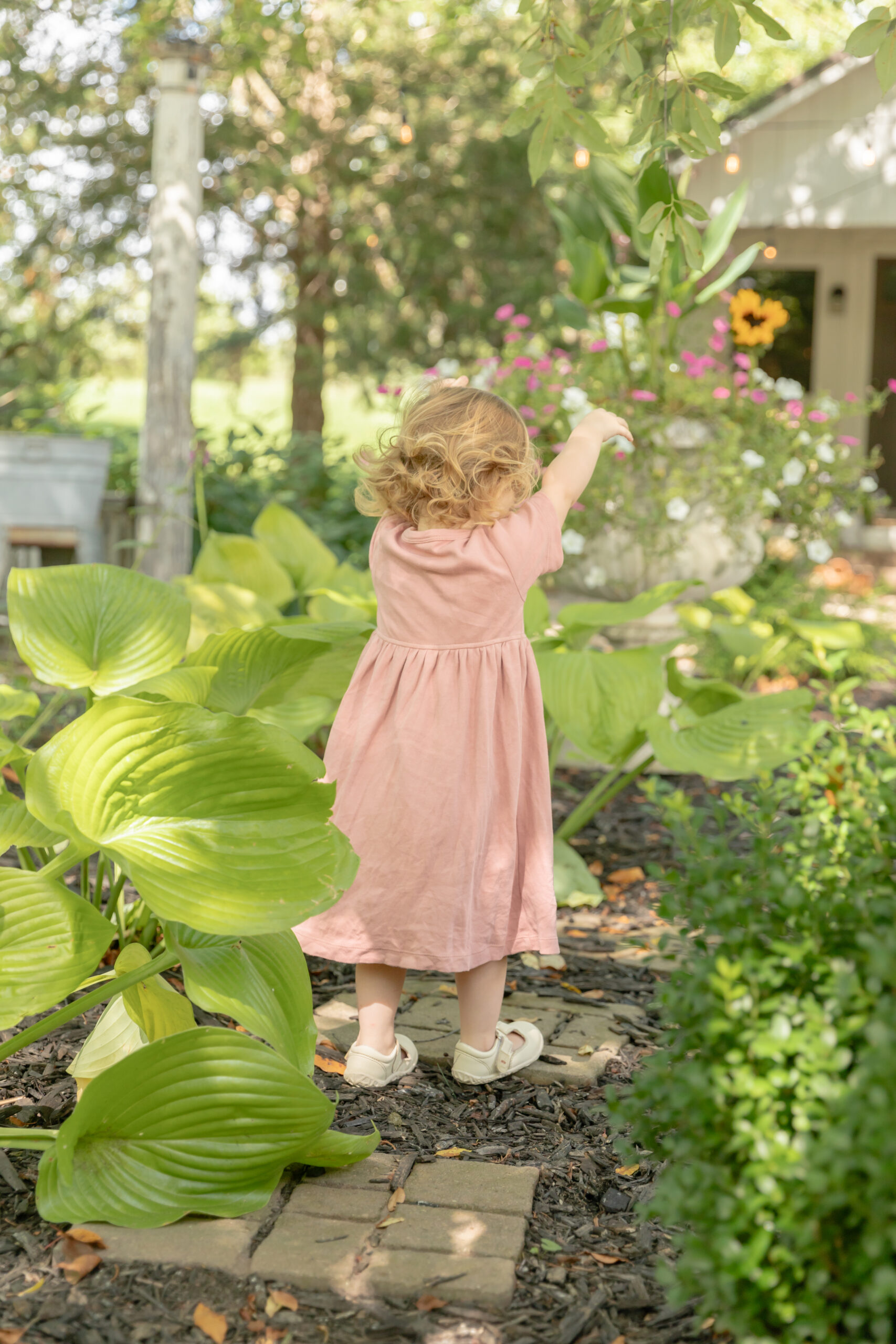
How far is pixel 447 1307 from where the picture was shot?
1.61 metres

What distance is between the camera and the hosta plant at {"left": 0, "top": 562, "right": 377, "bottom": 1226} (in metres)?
1.74

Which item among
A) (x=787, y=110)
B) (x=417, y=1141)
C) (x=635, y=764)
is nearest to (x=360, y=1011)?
(x=417, y=1141)

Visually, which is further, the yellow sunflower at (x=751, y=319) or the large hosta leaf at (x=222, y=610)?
the yellow sunflower at (x=751, y=319)

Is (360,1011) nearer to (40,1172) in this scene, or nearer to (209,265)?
(40,1172)

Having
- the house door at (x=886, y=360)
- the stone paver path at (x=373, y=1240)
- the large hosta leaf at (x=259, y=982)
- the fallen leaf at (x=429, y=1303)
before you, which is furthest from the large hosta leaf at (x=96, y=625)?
the house door at (x=886, y=360)

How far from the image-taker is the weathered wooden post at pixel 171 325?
481 centimetres

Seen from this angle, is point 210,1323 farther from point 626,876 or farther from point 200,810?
point 626,876

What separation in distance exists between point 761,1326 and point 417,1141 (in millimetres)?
830

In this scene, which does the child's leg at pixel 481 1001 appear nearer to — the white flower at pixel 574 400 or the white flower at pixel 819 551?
the white flower at pixel 574 400

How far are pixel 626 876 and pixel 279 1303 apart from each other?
209cm

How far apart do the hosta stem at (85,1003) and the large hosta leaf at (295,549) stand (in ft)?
7.22

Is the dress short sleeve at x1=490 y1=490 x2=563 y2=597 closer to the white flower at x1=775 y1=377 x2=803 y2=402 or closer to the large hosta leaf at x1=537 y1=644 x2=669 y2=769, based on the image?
the large hosta leaf at x1=537 y1=644 x2=669 y2=769

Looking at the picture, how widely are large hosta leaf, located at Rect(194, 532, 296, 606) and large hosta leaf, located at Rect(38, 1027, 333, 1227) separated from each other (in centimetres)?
220

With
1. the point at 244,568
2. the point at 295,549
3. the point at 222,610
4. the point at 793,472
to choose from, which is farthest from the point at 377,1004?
the point at 793,472
